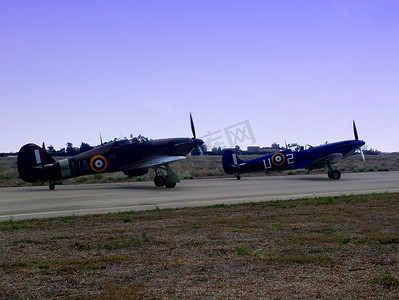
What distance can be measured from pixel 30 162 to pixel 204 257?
58.2 feet

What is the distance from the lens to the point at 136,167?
2186 centimetres

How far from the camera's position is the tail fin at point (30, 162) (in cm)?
2134

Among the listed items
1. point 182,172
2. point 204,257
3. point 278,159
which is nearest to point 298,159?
point 278,159

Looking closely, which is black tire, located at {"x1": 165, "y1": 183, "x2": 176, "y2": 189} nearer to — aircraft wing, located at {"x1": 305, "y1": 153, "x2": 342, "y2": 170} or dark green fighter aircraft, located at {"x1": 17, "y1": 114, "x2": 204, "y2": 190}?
dark green fighter aircraft, located at {"x1": 17, "y1": 114, "x2": 204, "y2": 190}

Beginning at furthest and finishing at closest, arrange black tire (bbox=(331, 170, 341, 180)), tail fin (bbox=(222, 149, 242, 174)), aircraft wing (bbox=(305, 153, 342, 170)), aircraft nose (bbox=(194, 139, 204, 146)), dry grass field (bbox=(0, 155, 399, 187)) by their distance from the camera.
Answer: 1. dry grass field (bbox=(0, 155, 399, 187))
2. tail fin (bbox=(222, 149, 242, 174))
3. aircraft wing (bbox=(305, 153, 342, 170))
4. black tire (bbox=(331, 170, 341, 180))
5. aircraft nose (bbox=(194, 139, 204, 146))

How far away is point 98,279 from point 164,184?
644 inches

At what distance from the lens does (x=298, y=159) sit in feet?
92.3

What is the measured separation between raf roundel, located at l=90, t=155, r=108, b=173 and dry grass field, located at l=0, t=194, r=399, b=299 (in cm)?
1130

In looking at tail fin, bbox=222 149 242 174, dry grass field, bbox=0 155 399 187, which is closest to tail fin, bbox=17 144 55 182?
dry grass field, bbox=0 155 399 187

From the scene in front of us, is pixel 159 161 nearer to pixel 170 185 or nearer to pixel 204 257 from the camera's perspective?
pixel 170 185

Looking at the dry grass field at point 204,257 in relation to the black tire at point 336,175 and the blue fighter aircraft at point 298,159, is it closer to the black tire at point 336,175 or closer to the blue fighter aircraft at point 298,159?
the black tire at point 336,175

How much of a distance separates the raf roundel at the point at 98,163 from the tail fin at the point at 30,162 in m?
2.54

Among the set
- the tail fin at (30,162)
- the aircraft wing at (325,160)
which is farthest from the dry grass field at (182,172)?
the aircraft wing at (325,160)

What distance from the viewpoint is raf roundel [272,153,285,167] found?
91.1 feet
